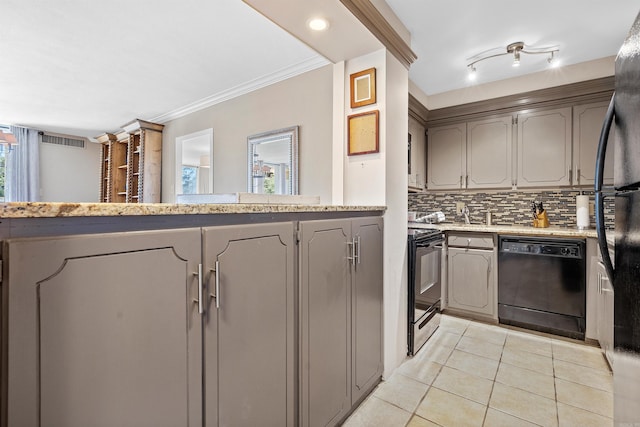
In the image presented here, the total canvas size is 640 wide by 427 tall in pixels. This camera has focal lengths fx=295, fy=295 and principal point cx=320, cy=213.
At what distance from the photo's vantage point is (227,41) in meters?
2.35

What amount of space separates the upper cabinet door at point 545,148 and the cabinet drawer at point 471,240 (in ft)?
2.48

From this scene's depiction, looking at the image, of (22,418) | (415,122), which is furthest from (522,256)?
(22,418)

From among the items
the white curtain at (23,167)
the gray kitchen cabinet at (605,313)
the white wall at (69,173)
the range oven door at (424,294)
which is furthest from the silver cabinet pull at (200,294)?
the white wall at (69,173)

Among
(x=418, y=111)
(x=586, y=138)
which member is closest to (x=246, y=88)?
(x=418, y=111)

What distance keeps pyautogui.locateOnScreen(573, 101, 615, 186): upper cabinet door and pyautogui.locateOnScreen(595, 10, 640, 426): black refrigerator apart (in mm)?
2330

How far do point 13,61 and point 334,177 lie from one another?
3142 millimetres

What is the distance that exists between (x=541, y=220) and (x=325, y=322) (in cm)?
291

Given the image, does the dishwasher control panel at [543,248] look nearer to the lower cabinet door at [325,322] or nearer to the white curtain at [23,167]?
the lower cabinet door at [325,322]

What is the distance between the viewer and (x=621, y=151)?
3.10ft

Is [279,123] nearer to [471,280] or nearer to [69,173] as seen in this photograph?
[471,280]

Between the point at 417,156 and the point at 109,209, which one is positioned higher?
the point at 417,156

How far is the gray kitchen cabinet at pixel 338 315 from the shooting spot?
1340 mm

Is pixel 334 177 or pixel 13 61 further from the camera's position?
pixel 13 61

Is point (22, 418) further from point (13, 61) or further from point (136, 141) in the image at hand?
point (136, 141)
